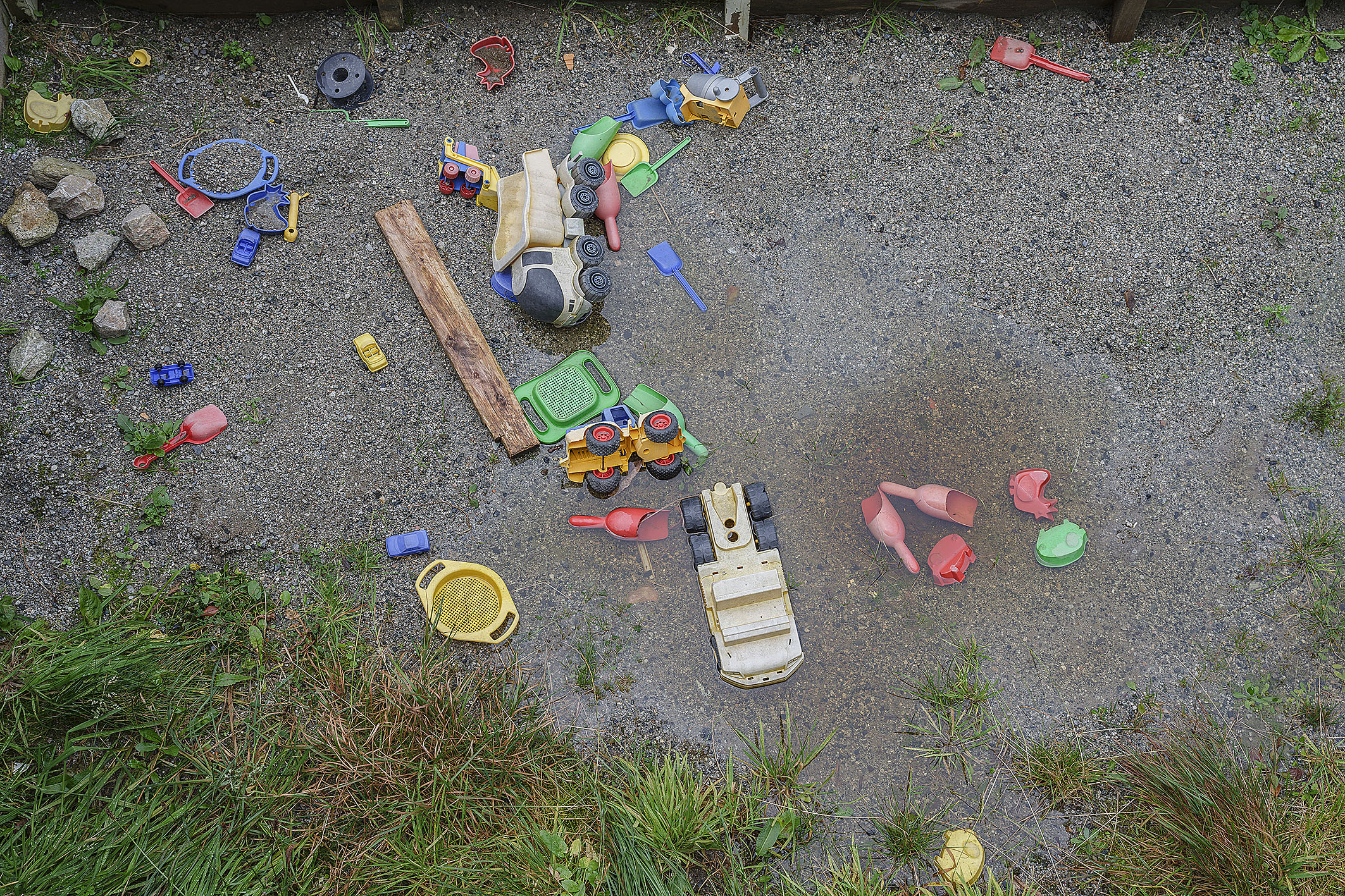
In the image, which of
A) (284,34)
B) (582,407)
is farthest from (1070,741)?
(284,34)

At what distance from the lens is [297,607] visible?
3500 millimetres

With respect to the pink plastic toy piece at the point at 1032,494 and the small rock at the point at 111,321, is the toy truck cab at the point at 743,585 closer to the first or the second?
the pink plastic toy piece at the point at 1032,494

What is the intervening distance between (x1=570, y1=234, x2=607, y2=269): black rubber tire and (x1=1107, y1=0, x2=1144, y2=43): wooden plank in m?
3.09

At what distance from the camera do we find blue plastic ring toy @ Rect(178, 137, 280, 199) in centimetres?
384

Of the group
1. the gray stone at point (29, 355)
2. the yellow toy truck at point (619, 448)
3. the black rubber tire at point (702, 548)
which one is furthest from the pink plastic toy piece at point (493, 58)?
the black rubber tire at point (702, 548)

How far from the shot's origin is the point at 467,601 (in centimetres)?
351

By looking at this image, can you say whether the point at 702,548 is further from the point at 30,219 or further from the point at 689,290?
the point at 30,219

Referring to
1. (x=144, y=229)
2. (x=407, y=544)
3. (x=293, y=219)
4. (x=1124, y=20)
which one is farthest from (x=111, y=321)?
(x=1124, y=20)

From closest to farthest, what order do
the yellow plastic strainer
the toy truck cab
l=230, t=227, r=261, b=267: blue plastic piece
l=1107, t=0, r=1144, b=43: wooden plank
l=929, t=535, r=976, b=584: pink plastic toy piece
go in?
the toy truck cab
the yellow plastic strainer
l=929, t=535, r=976, b=584: pink plastic toy piece
l=230, t=227, r=261, b=267: blue plastic piece
l=1107, t=0, r=1144, b=43: wooden plank

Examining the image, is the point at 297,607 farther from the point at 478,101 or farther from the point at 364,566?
the point at 478,101

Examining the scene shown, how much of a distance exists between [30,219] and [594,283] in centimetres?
275

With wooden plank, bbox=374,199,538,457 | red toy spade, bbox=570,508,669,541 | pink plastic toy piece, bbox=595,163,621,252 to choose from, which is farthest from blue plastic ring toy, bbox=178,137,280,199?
red toy spade, bbox=570,508,669,541

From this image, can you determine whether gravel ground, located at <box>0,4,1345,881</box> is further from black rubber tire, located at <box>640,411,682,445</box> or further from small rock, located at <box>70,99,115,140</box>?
black rubber tire, located at <box>640,411,682,445</box>

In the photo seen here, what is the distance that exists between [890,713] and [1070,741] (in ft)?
2.68
